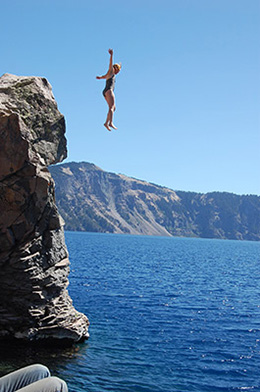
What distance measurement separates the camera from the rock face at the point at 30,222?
20.9m

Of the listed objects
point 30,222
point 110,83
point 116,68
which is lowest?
point 30,222

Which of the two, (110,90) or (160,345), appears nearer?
(110,90)

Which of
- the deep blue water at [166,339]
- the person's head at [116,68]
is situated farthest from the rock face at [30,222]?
the person's head at [116,68]

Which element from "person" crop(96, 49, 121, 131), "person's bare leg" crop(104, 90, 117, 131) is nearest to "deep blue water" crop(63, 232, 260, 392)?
"person's bare leg" crop(104, 90, 117, 131)

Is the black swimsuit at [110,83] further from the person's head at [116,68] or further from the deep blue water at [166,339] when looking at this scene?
the deep blue water at [166,339]

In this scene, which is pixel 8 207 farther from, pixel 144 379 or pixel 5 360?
pixel 144 379

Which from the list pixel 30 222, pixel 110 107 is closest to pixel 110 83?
pixel 110 107

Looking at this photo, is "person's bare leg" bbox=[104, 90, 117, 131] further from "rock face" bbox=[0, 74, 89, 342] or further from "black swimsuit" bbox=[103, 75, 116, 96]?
"rock face" bbox=[0, 74, 89, 342]

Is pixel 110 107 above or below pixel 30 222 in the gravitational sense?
above

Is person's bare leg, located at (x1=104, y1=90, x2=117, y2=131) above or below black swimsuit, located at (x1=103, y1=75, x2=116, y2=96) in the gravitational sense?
below

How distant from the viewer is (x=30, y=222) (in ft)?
72.1

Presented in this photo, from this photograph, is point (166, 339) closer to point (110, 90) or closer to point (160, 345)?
point (160, 345)

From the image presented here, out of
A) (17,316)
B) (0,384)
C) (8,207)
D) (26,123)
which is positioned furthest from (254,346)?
(0,384)

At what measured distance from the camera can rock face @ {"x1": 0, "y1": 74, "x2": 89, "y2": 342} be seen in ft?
68.5
